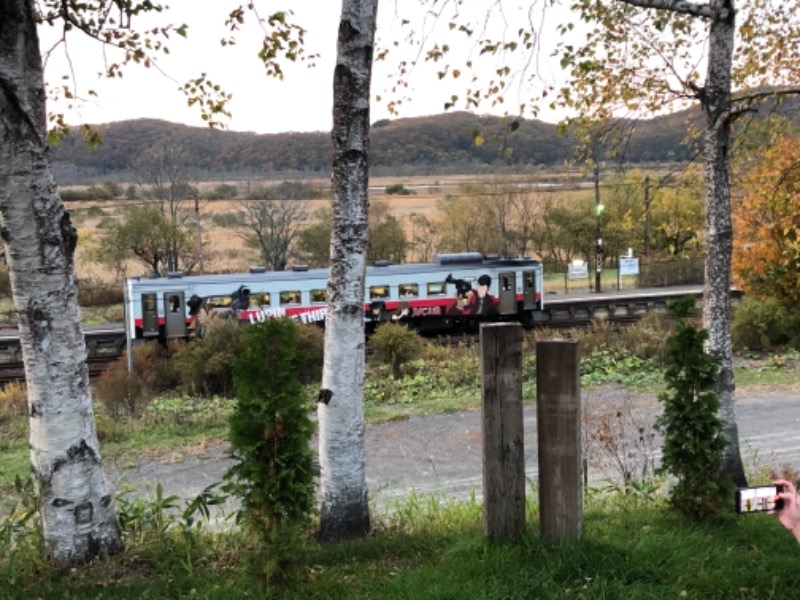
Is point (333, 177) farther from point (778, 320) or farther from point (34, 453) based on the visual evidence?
point (778, 320)


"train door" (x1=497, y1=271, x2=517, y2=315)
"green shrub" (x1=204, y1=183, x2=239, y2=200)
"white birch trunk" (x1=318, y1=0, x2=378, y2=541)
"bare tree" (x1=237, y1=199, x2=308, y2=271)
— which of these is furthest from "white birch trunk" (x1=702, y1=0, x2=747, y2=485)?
"green shrub" (x1=204, y1=183, x2=239, y2=200)

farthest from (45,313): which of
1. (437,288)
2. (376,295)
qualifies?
(437,288)

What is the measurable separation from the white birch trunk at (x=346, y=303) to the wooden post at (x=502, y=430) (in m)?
0.97

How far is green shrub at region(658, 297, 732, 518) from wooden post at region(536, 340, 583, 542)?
0.73 m

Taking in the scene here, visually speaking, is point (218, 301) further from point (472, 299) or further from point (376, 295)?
point (472, 299)

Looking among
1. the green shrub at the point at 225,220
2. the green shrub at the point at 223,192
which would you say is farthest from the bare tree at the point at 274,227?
the green shrub at the point at 223,192

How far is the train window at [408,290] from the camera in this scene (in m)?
23.4

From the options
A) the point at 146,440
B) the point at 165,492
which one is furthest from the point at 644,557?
the point at 146,440

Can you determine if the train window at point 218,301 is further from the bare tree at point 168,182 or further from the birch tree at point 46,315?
the birch tree at point 46,315

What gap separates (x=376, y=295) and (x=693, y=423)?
19151 mm

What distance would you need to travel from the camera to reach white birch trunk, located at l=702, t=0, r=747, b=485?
19.3ft

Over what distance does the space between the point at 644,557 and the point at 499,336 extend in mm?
1367

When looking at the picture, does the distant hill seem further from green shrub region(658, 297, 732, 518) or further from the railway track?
green shrub region(658, 297, 732, 518)

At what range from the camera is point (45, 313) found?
12.8 ft
